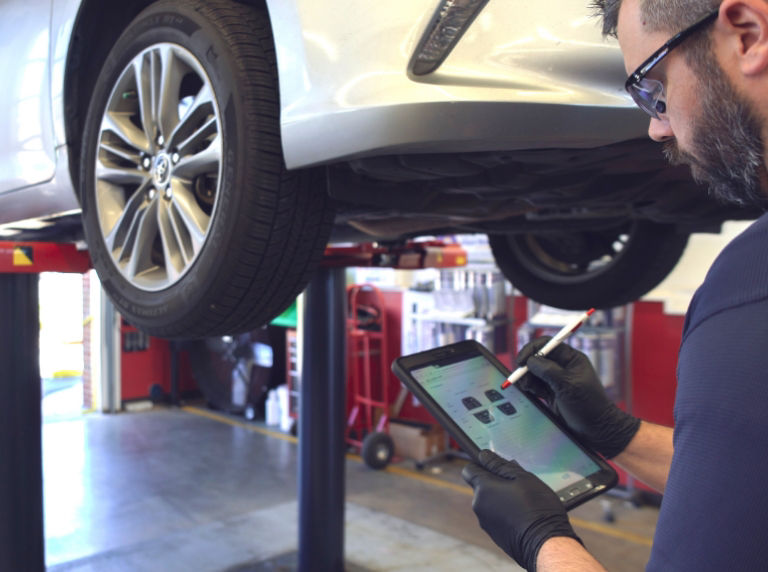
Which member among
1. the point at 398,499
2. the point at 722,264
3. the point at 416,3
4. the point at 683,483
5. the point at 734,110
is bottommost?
the point at 398,499

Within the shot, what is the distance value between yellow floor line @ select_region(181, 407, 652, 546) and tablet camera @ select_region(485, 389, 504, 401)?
9.29 ft

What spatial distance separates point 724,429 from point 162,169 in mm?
1288

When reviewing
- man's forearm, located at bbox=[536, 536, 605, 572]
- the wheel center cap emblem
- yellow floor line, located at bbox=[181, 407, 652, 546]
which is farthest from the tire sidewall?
yellow floor line, located at bbox=[181, 407, 652, 546]

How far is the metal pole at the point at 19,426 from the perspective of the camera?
209 centimetres

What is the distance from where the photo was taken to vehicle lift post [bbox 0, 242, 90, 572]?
209 centimetres

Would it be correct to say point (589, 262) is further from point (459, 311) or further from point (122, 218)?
point (459, 311)

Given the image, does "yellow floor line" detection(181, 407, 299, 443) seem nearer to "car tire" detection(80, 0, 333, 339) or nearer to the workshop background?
the workshop background

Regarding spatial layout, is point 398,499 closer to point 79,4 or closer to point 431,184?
point 431,184

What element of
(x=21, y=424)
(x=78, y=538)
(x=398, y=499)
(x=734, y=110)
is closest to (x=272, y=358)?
(x=398, y=499)

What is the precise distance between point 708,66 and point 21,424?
2.21m

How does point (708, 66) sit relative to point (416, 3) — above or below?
below

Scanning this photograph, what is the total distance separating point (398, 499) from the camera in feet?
13.9

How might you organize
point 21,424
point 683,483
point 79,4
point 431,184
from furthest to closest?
point 21,424 → point 79,4 → point 431,184 → point 683,483

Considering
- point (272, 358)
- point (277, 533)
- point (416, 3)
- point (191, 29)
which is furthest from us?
point (272, 358)
